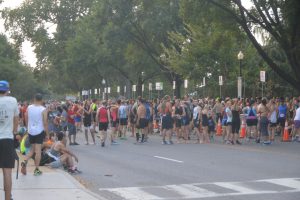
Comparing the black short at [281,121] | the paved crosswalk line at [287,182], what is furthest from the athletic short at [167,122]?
the paved crosswalk line at [287,182]

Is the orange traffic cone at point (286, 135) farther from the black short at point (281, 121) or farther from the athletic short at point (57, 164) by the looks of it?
the athletic short at point (57, 164)

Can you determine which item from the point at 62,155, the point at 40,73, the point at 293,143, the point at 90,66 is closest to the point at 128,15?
the point at 90,66

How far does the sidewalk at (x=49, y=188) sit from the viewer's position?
35.4 feet

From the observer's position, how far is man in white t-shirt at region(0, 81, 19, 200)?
9320 millimetres

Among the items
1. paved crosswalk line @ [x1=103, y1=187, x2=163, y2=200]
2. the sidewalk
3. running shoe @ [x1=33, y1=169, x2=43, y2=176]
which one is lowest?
paved crosswalk line @ [x1=103, y1=187, x2=163, y2=200]

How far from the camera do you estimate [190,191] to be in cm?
1212

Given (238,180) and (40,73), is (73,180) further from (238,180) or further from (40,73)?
(40,73)

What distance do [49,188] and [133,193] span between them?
1.55 m

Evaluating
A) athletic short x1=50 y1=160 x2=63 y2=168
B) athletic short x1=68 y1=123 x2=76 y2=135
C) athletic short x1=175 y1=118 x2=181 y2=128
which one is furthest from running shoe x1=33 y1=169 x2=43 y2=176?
athletic short x1=175 y1=118 x2=181 y2=128

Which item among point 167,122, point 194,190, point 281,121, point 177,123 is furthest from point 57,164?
point 281,121

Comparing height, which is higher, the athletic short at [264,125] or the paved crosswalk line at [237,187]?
the athletic short at [264,125]

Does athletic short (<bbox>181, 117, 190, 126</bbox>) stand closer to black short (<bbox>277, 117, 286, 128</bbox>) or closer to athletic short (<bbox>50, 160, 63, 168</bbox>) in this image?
black short (<bbox>277, 117, 286, 128</bbox>)

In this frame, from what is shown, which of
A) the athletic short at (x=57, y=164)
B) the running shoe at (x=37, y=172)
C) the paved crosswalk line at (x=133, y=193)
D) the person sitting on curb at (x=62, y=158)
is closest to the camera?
the paved crosswalk line at (x=133, y=193)

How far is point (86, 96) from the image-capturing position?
84.8 meters
